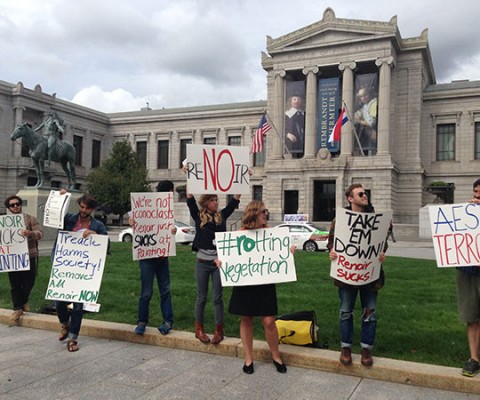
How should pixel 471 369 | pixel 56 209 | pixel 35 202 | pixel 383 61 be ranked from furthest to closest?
pixel 383 61 → pixel 35 202 → pixel 56 209 → pixel 471 369

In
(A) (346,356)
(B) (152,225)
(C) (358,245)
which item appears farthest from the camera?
(B) (152,225)

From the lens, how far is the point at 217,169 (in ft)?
21.5

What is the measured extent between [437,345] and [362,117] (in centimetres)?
3958

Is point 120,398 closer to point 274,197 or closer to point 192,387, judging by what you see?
point 192,387

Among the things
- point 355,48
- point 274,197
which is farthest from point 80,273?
point 355,48

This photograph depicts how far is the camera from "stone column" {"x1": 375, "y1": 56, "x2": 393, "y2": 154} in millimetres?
42344

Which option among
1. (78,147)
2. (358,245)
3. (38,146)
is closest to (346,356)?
(358,245)

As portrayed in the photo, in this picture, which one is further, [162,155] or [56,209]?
[162,155]

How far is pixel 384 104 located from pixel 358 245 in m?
40.4

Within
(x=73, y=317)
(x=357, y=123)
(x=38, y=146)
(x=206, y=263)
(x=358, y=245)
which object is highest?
(x=357, y=123)

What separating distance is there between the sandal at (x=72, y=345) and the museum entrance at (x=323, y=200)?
39428 millimetres

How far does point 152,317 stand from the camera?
755 centimetres

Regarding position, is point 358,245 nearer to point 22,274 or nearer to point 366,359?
point 366,359

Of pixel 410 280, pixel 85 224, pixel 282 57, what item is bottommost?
pixel 410 280
